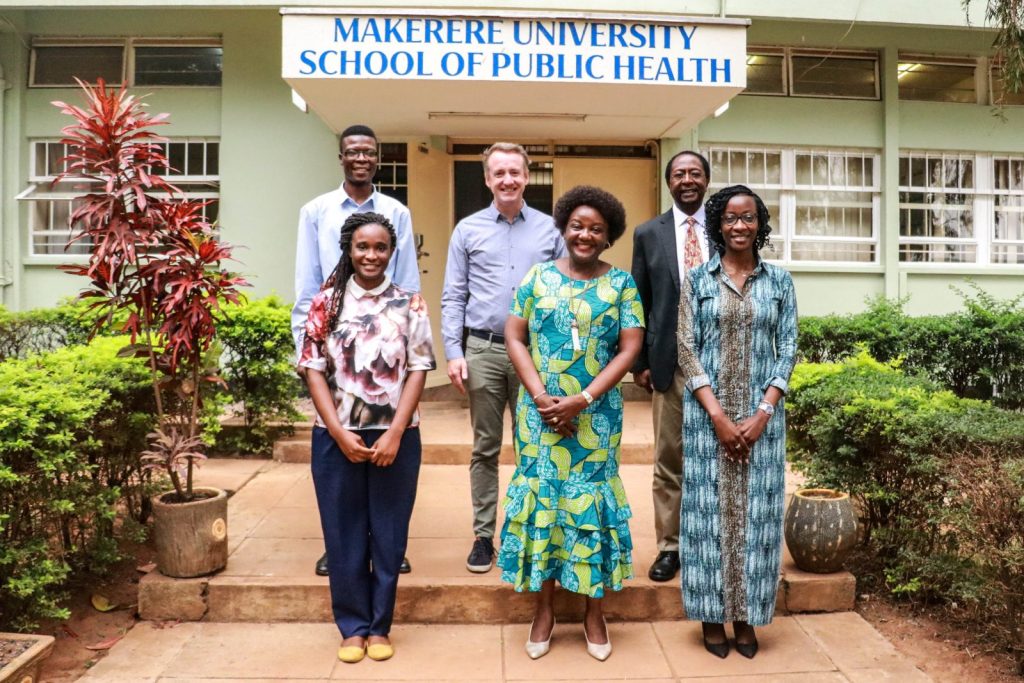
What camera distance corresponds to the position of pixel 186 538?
3.87 metres

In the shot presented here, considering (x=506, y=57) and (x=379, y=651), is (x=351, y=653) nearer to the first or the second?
(x=379, y=651)

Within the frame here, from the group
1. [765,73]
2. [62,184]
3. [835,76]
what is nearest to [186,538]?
[62,184]

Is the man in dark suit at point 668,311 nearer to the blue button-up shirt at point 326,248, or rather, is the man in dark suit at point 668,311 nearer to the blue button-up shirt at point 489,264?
the blue button-up shirt at point 489,264

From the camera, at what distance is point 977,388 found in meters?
7.52

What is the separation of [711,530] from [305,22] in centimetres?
527

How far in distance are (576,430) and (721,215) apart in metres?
1.12

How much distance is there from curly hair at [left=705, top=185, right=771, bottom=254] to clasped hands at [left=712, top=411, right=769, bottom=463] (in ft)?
2.41

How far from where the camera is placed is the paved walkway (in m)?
3.33

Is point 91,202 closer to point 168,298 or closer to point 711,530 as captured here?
point 168,298

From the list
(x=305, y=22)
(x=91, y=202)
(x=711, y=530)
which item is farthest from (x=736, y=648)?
(x=305, y=22)

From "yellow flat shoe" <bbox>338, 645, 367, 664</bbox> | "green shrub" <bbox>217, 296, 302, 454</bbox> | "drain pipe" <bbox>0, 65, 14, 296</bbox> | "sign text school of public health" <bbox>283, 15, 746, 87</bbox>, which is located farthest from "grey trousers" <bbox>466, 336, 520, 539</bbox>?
"drain pipe" <bbox>0, 65, 14, 296</bbox>

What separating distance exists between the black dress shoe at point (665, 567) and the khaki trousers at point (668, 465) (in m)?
0.02

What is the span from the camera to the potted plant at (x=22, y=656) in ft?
9.44

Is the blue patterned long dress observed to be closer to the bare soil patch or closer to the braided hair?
the bare soil patch
